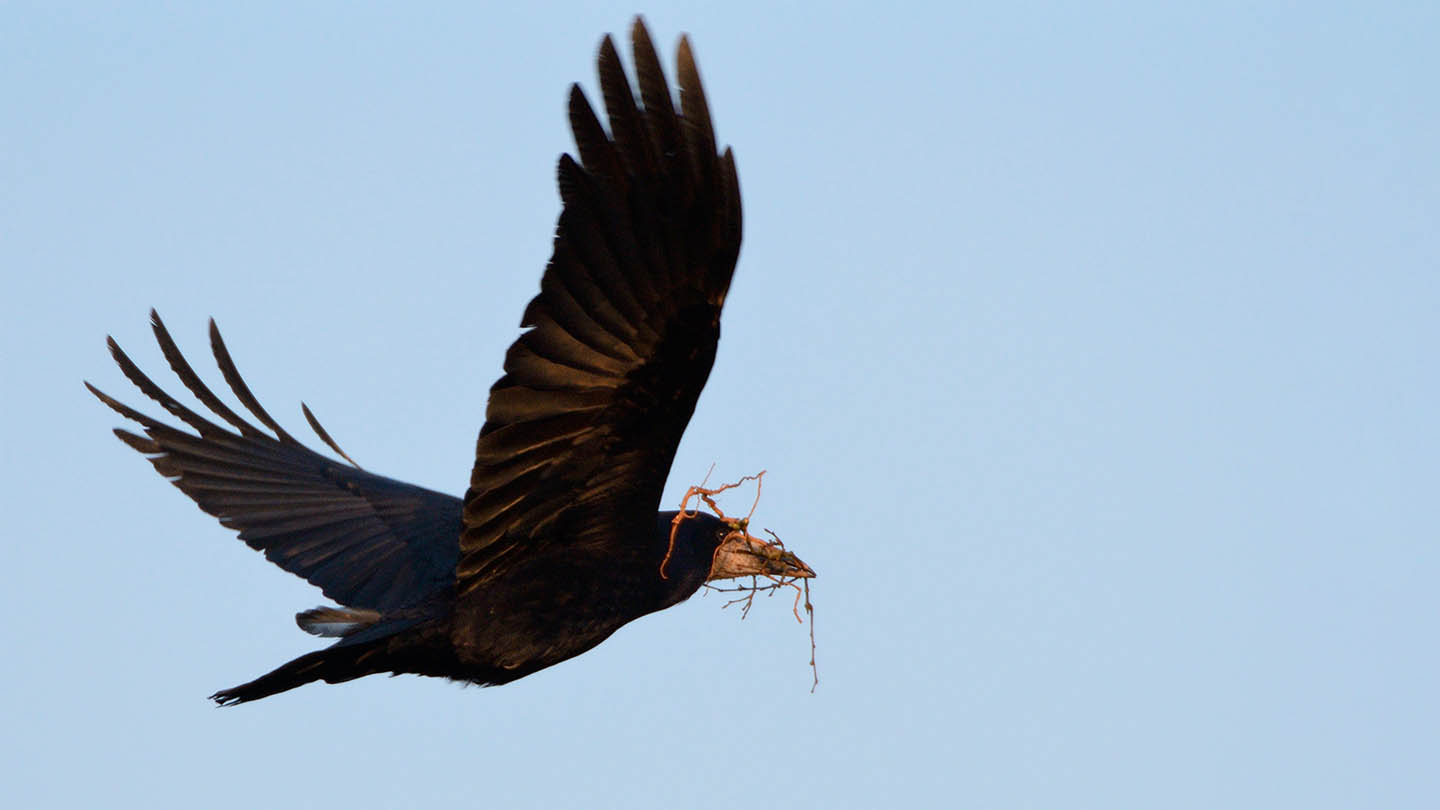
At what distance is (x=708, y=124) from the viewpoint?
4.96 metres

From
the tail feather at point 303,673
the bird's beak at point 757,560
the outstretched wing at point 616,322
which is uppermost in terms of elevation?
the outstretched wing at point 616,322

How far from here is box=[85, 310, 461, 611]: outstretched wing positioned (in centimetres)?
760

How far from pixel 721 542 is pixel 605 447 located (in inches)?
56.0

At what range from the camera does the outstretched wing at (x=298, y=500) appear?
24.9 feet

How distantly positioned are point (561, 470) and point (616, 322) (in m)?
0.77

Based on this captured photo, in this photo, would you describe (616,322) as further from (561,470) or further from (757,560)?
(757,560)

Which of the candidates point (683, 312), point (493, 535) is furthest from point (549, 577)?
point (683, 312)

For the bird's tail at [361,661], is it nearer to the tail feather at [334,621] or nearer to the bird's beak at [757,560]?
the tail feather at [334,621]

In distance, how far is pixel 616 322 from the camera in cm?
538

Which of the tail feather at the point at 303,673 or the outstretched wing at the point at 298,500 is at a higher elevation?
the outstretched wing at the point at 298,500

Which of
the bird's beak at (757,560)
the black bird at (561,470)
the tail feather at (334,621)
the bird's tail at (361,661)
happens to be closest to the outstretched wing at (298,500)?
the black bird at (561,470)

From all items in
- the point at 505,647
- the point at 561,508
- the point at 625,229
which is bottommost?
the point at 505,647

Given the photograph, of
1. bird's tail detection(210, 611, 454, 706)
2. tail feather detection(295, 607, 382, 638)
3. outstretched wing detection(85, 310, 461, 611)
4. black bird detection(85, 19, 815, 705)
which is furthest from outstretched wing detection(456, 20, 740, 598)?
outstretched wing detection(85, 310, 461, 611)

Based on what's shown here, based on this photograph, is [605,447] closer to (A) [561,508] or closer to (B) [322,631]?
(A) [561,508]
